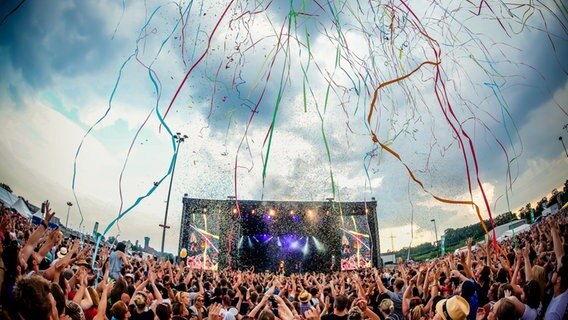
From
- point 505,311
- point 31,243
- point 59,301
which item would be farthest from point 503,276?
point 31,243

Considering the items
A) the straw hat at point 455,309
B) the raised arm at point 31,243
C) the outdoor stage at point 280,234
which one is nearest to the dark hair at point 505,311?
the straw hat at point 455,309

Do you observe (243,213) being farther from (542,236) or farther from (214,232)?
(542,236)

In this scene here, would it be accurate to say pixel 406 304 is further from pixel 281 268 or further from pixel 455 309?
pixel 281 268

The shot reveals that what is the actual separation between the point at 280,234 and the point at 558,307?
2359cm

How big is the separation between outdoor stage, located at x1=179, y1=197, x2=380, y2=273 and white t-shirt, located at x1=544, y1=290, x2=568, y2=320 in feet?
68.6

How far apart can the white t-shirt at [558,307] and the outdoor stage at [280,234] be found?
824 inches

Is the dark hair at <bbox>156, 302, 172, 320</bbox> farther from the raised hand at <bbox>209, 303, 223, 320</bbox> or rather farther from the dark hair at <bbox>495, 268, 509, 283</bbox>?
the dark hair at <bbox>495, 268, 509, 283</bbox>

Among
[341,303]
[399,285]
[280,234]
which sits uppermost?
[280,234]

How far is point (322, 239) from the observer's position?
25859 millimetres

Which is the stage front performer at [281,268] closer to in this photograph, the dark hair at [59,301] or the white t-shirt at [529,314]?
the white t-shirt at [529,314]

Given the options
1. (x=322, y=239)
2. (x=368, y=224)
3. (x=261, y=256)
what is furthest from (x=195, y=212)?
(x=368, y=224)

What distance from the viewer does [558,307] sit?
3275 mm

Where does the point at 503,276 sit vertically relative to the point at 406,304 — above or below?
above

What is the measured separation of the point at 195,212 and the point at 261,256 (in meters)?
6.88
